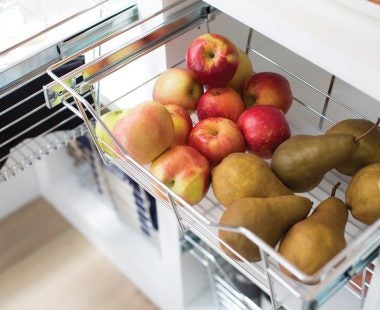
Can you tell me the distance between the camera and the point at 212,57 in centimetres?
71

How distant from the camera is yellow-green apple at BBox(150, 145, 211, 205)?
65cm

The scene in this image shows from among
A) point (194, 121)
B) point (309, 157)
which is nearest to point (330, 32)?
point (309, 157)

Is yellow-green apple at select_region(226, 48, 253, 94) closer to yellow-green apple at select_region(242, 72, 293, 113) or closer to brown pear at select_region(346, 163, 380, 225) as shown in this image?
yellow-green apple at select_region(242, 72, 293, 113)

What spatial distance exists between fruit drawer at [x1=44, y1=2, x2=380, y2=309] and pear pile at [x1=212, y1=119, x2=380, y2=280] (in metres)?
0.02

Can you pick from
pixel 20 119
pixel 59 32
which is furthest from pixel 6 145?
pixel 59 32

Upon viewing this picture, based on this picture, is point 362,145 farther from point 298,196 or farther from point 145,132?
point 145,132

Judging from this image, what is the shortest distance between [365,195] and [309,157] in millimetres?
64

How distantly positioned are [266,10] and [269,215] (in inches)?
7.7

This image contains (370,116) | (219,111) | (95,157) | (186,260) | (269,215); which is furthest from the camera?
(95,157)

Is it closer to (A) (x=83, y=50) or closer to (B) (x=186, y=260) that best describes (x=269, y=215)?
(A) (x=83, y=50)

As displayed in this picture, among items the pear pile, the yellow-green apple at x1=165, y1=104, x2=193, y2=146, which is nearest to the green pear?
the pear pile

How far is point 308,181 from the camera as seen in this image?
0.64m

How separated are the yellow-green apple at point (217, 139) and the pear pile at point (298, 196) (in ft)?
0.10

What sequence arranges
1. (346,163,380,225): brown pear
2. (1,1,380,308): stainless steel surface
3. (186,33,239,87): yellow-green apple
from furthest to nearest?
(186,33,239,87): yellow-green apple → (346,163,380,225): brown pear → (1,1,380,308): stainless steel surface
